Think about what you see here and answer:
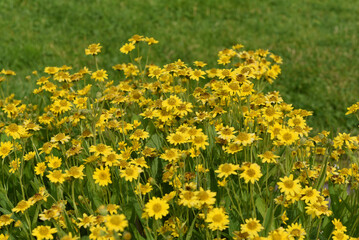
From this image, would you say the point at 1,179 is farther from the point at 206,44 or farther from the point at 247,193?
the point at 206,44

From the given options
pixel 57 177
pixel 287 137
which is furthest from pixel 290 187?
pixel 57 177

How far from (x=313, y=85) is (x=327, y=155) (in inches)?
132

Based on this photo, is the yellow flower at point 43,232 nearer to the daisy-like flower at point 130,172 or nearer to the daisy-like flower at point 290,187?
the daisy-like flower at point 130,172

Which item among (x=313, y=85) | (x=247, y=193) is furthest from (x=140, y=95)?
(x=313, y=85)

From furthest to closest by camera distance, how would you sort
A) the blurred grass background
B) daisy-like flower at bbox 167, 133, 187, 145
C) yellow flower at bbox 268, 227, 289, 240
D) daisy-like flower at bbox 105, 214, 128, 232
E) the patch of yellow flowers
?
the blurred grass background → daisy-like flower at bbox 167, 133, 187, 145 → the patch of yellow flowers → yellow flower at bbox 268, 227, 289, 240 → daisy-like flower at bbox 105, 214, 128, 232

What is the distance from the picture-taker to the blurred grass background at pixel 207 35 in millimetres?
5414

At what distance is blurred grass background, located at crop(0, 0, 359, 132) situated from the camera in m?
5.41

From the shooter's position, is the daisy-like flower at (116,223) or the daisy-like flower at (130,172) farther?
the daisy-like flower at (130,172)

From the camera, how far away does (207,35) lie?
670 cm

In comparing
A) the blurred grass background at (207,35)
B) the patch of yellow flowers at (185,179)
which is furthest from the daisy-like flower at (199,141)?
the blurred grass background at (207,35)

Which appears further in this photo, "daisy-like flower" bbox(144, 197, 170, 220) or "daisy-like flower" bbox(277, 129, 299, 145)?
"daisy-like flower" bbox(277, 129, 299, 145)

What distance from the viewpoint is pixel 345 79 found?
557cm

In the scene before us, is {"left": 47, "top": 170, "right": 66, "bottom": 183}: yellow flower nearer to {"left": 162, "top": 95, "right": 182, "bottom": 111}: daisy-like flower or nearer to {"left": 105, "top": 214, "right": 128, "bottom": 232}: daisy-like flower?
{"left": 105, "top": 214, "right": 128, "bottom": 232}: daisy-like flower

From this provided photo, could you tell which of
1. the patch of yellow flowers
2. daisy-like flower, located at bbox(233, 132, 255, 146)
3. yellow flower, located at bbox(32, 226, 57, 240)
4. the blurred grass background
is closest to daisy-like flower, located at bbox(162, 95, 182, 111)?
the patch of yellow flowers
